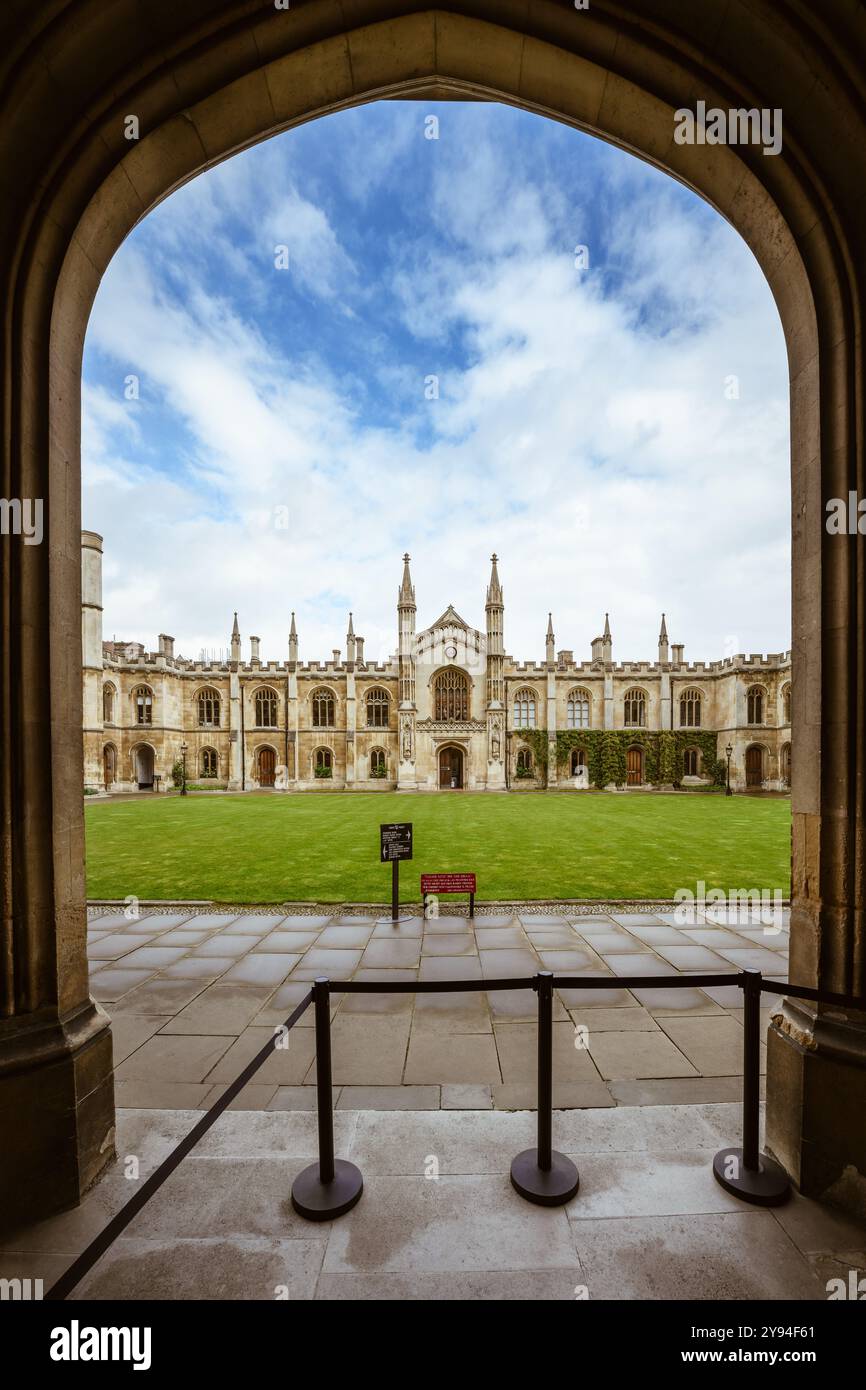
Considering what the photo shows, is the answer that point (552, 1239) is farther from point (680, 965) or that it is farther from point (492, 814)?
point (492, 814)

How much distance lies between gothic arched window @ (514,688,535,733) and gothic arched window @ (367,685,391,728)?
327 inches

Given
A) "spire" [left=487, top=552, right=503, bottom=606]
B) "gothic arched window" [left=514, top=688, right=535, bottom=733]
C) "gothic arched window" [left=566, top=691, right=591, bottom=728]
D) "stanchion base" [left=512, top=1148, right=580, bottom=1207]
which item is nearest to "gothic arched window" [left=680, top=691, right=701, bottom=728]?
"gothic arched window" [left=566, top=691, right=591, bottom=728]

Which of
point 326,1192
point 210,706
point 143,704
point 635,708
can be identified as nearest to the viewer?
point 326,1192

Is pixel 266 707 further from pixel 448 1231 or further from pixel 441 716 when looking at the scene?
pixel 448 1231

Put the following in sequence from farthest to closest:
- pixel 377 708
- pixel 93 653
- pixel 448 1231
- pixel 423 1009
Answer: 1. pixel 377 708
2. pixel 93 653
3. pixel 423 1009
4. pixel 448 1231

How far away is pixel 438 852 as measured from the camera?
1149cm

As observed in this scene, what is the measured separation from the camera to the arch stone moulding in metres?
2.68

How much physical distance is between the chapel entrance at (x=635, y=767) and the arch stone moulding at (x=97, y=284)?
35368 millimetres

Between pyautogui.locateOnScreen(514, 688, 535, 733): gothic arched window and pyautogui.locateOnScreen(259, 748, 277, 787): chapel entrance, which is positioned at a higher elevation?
pyautogui.locateOnScreen(514, 688, 535, 733): gothic arched window

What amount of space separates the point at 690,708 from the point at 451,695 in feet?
51.8

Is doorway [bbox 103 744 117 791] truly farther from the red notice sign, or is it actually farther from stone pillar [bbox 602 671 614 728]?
the red notice sign

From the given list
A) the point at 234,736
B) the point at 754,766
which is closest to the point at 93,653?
the point at 234,736

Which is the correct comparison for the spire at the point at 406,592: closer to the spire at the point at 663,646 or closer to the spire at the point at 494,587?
the spire at the point at 494,587
